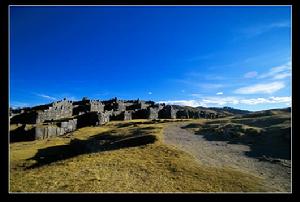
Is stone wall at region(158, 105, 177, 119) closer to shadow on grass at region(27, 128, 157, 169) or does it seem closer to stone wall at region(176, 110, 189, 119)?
stone wall at region(176, 110, 189, 119)

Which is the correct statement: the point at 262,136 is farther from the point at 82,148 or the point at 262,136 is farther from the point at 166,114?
the point at 166,114

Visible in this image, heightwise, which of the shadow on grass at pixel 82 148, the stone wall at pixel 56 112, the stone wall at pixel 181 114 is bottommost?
the shadow on grass at pixel 82 148

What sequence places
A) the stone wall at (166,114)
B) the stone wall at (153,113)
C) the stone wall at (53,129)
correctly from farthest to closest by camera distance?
the stone wall at (166,114) < the stone wall at (153,113) < the stone wall at (53,129)

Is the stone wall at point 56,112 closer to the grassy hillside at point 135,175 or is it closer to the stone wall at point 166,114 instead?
the stone wall at point 166,114

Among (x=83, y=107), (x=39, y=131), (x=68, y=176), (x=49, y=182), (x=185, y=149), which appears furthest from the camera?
(x=83, y=107)

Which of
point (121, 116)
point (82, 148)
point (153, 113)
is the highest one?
point (153, 113)

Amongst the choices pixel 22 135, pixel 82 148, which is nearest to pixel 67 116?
pixel 22 135

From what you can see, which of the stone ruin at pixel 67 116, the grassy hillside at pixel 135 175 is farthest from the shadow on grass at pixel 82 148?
the stone ruin at pixel 67 116

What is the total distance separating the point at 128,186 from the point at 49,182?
6006mm

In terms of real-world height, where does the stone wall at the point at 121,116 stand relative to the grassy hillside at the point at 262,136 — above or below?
above

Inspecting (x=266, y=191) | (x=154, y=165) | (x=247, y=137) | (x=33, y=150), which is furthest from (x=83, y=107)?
(x=266, y=191)

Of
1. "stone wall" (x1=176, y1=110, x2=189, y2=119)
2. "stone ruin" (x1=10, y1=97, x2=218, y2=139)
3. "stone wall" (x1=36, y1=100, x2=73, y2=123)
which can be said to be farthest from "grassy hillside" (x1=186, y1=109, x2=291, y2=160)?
"stone wall" (x1=176, y1=110, x2=189, y2=119)
